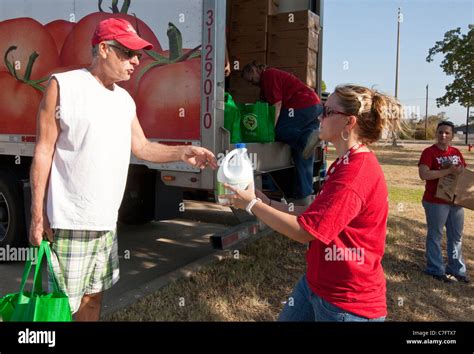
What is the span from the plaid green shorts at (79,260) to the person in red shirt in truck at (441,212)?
336 centimetres

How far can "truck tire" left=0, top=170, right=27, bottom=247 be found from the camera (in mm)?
4609

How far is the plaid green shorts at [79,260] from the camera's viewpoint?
215cm

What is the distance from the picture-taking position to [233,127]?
3730mm

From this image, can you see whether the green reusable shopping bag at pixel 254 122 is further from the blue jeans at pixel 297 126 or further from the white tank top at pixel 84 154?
the white tank top at pixel 84 154

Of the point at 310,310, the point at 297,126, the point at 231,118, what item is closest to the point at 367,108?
the point at 310,310

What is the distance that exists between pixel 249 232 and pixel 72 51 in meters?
2.23

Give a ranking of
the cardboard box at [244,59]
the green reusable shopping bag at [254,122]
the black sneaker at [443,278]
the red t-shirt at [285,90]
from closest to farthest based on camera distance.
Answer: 1. the green reusable shopping bag at [254,122]
2. the black sneaker at [443,278]
3. the red t-shirt at [285,90]
4. the cardboard box at [244,59]

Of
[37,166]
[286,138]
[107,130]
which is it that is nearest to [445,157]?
[286,138]

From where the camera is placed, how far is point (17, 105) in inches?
173

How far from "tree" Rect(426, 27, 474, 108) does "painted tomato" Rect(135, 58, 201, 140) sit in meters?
15.2

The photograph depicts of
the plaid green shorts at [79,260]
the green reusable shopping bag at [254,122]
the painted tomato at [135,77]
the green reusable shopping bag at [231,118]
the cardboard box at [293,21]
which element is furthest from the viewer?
the cardboard box at [293,21]

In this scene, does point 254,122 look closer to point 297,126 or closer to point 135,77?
point 297,126

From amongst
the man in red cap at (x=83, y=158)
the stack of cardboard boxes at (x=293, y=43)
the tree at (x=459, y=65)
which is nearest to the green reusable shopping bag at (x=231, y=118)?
the man in red cap at (x=83, y=158)
